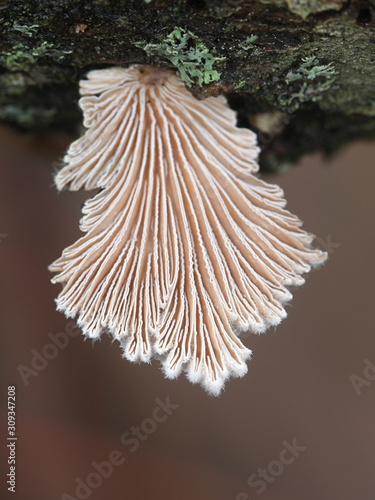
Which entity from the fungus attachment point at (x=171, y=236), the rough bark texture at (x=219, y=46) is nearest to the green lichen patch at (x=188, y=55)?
the rough bark texture at (x=219, y=46)

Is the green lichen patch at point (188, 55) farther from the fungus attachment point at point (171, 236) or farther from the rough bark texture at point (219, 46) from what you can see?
the fungus attachment point at point (171, 236)

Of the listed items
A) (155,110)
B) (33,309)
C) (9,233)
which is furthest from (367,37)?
(33,309)

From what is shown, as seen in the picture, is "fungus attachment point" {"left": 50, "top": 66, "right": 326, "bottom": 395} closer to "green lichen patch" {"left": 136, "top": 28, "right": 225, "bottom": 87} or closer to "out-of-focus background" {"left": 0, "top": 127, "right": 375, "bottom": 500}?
"green lichen patch" {"left": 136, "top": 28, "right": 225, "bottom": 87}

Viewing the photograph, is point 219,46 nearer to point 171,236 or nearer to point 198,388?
point 171,236

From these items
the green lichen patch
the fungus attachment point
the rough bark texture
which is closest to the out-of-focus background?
the rough bark texture

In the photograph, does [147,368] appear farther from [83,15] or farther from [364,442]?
[83,15]

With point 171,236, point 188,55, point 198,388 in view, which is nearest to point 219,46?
point 188,55
